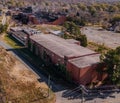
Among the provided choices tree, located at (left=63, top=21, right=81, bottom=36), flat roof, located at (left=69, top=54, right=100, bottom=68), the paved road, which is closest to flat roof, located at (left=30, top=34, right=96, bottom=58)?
flat roof, located at (left=69, top=54, right=100, bottom=68)

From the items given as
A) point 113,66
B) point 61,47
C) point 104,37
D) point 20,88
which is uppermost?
point 113,66

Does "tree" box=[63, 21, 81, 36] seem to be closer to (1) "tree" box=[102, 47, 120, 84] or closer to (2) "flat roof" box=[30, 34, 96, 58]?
(2) "flat roof" box=[30, 34, 96, 58]

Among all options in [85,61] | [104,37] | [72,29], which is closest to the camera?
[85,61]

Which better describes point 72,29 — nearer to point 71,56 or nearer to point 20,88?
point 71,56

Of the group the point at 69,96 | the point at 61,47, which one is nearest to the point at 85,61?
the point at 69,96

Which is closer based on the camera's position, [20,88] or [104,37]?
[20,88]

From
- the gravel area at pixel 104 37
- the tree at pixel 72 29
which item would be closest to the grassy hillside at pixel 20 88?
the tree at pixel 72 29

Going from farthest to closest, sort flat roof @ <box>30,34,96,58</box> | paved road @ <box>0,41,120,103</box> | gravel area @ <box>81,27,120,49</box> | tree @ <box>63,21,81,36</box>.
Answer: tree @ <box>63,21,81,36</box>, gravel area @ <box>81,27,120,49</box>, flat roof @ <box>30,34,96,58</box>, paved road @ <box>0,41,120,103</box>

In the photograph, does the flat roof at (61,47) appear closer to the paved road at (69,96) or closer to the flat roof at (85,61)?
the flat roof at (85,61)
